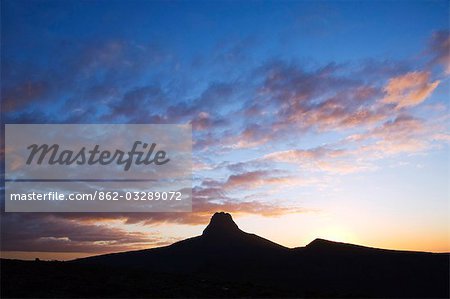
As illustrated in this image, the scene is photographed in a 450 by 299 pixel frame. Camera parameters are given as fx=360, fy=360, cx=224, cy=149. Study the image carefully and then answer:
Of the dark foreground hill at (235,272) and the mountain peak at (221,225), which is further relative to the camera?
the mountain peak at (221,225)

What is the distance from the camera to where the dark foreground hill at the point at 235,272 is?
26375 mm

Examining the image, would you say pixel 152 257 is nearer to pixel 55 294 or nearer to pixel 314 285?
pixel 314 285

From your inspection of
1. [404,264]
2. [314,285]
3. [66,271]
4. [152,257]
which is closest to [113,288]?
[66,271]

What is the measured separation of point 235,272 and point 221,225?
60.6 metres

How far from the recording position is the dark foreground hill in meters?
26.4

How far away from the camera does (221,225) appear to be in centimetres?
13325

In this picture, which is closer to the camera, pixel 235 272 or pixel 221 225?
pixel 235 272

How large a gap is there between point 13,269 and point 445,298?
4874 centimetres

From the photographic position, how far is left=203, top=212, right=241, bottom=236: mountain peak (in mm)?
129875

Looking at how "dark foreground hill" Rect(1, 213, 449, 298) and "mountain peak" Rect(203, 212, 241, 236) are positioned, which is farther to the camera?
"mountain peak" Rect(203, 212, 241, 236)

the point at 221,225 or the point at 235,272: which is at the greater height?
the point at 221,225

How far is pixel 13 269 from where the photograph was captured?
2948 centimetres

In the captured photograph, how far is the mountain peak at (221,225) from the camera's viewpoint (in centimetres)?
12988

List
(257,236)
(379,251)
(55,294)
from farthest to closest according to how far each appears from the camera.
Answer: (257,236)
(379,251)
(55,294)
